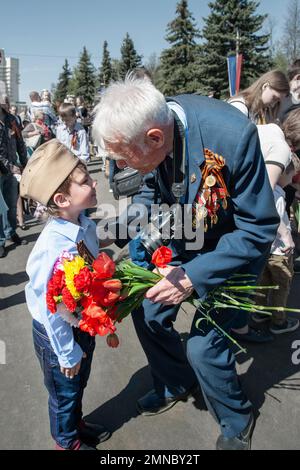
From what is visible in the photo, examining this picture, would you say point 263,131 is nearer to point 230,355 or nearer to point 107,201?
point 230,355

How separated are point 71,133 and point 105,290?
17.2 ft

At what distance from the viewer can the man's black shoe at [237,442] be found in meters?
2.17

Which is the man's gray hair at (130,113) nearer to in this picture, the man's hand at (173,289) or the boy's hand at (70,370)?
the man's hand at (173,289)

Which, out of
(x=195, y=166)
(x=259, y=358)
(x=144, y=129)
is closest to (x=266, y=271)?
(x=259, y=358)

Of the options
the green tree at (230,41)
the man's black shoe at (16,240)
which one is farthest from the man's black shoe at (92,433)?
the green tree at (230,41)

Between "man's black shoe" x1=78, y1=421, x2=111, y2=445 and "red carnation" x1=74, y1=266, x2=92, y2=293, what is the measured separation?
1075mm

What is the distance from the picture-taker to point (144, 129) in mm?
1650

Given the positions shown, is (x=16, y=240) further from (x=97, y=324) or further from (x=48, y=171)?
(x=97, y=324)

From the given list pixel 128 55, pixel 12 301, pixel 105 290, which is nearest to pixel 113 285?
pixel 105 290

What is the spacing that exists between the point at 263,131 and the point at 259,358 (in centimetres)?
168

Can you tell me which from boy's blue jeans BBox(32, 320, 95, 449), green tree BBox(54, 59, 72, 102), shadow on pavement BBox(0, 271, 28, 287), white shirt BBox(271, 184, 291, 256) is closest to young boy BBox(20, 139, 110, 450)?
boy's blue jeans BBox(32, 320, 95, 449)

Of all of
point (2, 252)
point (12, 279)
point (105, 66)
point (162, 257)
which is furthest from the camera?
point (105, 66)

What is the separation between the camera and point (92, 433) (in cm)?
227

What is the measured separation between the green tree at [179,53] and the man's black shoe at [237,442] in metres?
33.0
